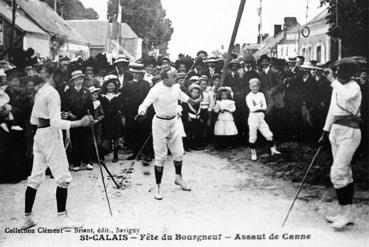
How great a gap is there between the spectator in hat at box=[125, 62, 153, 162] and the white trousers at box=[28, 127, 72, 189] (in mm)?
3645

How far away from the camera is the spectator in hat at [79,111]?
7.45m

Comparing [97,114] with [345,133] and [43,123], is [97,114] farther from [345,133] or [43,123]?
[345,133]

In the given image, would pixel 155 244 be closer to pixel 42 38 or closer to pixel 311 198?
pixel 311 198

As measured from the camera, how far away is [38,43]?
31.3 metres

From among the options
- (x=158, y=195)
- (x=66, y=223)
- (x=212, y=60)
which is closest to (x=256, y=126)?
(x=212, y=60)

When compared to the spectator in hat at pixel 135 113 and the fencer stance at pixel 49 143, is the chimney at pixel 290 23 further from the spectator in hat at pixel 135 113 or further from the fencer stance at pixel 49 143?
the fencer stance at pixel 49 143

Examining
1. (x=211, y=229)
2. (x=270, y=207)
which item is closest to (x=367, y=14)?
(x=270, y=207)

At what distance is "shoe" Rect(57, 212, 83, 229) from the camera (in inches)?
189

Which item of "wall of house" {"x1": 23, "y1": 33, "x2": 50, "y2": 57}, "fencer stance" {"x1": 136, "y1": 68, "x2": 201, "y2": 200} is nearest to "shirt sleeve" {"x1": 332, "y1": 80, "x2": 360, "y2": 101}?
"fencer stance" {"x1": 136, "y1": 68, "x2": 201, "y2": 200}

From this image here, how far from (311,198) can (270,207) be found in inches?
27.7

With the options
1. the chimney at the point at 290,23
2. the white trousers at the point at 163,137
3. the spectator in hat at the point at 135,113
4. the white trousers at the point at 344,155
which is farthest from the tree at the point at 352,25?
the chimney at the point at 290,23

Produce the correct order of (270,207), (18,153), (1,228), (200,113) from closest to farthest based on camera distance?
1. (1,228)
2. (270,207)
3. (18,153)
4. (200,113)

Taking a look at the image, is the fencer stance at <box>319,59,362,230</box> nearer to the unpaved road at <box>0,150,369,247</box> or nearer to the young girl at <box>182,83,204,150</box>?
the unpaved road at <box>0,150,369,247</box>

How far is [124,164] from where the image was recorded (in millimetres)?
8125
